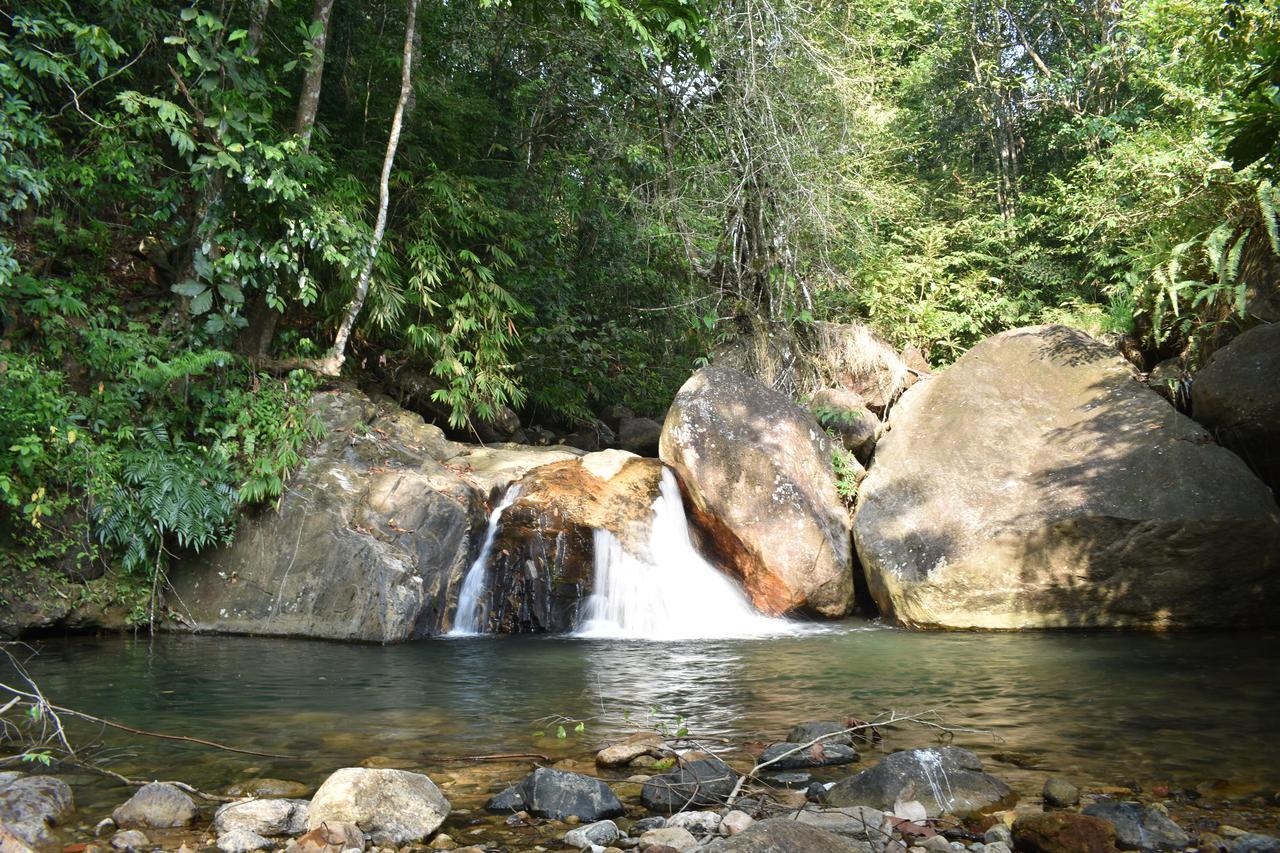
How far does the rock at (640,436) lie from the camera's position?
14.9 m

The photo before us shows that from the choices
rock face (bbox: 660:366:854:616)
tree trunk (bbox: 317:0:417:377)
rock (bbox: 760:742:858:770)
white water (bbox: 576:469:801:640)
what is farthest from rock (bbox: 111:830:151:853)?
rock face (bbox: 660:366:854:616)

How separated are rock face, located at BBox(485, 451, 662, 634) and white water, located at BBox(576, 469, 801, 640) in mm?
146

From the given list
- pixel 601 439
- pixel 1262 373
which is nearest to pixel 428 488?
pixel 601 439

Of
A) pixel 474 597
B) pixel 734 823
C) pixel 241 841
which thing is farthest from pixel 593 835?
pixel 474 597

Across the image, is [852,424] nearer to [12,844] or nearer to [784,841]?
[784,841]

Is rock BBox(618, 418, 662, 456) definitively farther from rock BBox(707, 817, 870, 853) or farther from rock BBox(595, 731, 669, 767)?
rock BBox(707, 817, 870, 853)

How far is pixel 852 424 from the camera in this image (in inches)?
459

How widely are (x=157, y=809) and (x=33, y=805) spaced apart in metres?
0.53

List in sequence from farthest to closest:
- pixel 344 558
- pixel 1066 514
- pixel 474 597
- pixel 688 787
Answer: pixel 474 597 → pixel 344 558 → pixel 1066 514 → pixel 688 787

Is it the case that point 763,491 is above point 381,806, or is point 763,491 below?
above

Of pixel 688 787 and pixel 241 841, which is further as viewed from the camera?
pixel 688 787

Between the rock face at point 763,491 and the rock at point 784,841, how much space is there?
6807 mm

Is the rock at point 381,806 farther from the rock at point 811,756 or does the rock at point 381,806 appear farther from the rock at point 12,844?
the rock at point 811,756

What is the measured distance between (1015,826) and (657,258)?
41.4ft
